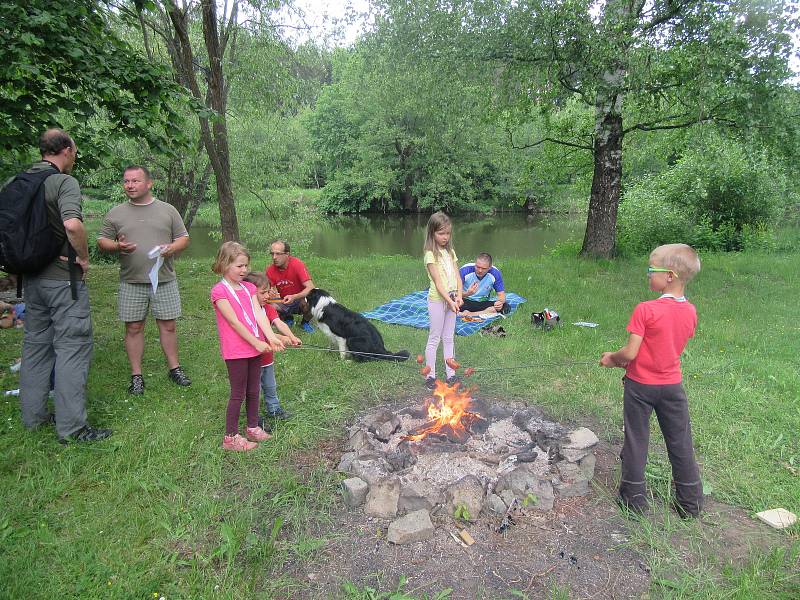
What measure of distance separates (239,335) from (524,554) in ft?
7.49

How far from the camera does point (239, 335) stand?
139 inches

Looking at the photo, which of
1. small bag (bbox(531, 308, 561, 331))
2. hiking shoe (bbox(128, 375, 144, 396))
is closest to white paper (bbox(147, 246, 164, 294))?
hiking shoe (bbox(128, 375, 144, 396))

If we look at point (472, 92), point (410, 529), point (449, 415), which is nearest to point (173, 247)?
point (449, 415)

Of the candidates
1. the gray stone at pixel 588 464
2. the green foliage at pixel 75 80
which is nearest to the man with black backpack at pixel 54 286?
Answer: the green foliage at pixel 75 80

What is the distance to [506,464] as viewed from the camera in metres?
3.37

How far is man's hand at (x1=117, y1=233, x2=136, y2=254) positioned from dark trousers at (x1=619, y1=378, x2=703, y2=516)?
3884 mm

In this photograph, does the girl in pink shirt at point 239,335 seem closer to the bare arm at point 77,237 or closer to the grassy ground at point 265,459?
the grassy ground at point 265,459

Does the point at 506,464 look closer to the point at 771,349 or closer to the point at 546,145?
the point at 771,349

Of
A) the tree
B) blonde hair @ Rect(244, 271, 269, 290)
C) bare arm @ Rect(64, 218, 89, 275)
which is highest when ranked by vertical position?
the tree

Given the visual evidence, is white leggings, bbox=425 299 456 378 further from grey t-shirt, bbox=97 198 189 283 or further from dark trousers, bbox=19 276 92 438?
dark trousers, bbox=19 276 92 438

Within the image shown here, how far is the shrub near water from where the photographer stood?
45.1 feet

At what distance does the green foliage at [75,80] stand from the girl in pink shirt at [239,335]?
2.25 m

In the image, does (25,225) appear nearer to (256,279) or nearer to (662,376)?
(256,279)

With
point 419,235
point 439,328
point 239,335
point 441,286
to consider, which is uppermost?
Result: point 441,286
